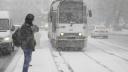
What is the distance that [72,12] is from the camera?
2409 centimetres

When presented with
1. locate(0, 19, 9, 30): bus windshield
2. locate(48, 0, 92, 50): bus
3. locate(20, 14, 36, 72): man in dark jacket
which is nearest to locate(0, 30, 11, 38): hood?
locate(0, 19, 9, 30): bus windshield

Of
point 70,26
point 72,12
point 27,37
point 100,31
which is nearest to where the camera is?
point 27,37

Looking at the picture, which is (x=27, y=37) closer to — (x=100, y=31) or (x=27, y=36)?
(x=27, y=36)

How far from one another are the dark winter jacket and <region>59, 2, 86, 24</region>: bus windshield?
517 inches

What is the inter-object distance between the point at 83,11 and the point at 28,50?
13704 millimetres

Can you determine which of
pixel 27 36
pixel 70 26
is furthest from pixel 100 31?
pixel 27 36

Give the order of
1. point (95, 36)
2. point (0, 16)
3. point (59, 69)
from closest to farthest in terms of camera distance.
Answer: point (59, 69), point (0, 16), point (95, 36)

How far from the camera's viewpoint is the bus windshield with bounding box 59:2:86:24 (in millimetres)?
23938

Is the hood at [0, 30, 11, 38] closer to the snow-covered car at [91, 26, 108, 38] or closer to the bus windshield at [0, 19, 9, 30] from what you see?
the bus windshield at [0, 19, 9, 30]

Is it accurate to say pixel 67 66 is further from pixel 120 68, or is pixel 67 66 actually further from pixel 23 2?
pixel 23 2

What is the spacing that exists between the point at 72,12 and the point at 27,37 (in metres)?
13.6

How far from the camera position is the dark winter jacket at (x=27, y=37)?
1072cm

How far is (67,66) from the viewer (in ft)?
50.8

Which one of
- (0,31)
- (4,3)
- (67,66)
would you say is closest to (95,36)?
(0,31)
